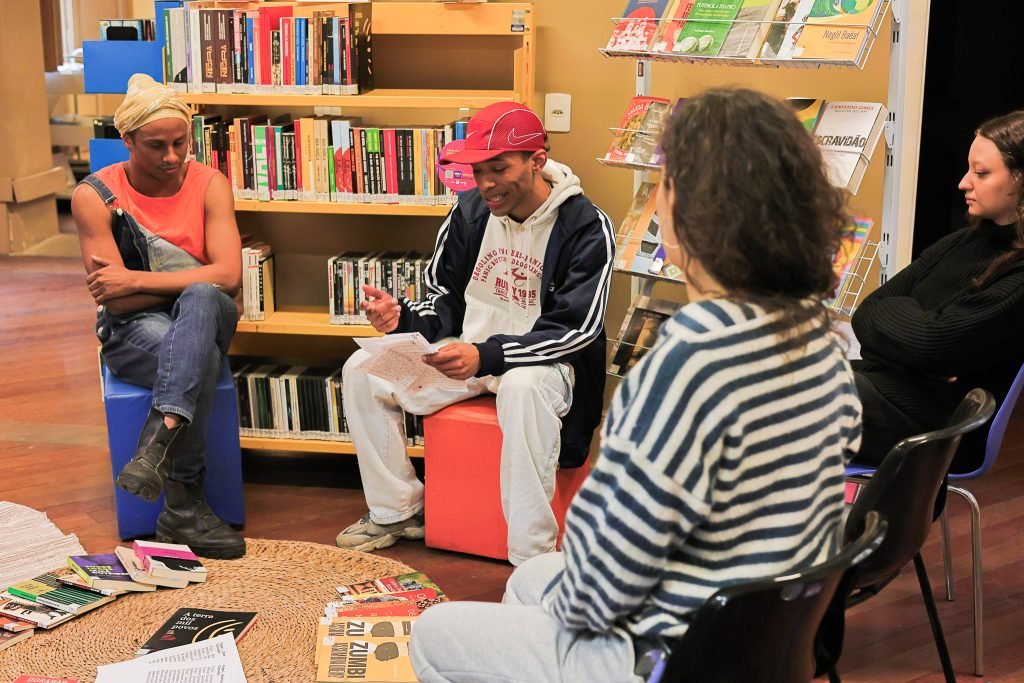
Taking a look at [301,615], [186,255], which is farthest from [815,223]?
[186,255]

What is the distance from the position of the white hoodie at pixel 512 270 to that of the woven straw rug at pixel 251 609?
70cm

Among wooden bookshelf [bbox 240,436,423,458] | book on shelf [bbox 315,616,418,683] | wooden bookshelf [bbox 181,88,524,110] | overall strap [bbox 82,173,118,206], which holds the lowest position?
book on shelf [bbox 315,616,418,683]

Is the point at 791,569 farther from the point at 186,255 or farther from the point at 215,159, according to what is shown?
the point at 215,159

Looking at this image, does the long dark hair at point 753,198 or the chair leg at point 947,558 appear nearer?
the long dark hair at point 753,198

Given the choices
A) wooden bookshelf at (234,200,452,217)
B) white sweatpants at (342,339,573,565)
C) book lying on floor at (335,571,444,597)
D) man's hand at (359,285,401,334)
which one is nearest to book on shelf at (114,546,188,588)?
book lying on floor at (335,571,444,597)

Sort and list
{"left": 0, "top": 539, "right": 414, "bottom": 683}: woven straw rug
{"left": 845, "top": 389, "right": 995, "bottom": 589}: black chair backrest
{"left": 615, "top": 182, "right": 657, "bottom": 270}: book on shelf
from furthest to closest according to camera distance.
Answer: {"left": 615, "top": 182, "right": 657, "bottom": 270}: book on shelf < {"left": 0, "top": 539, "right": 414, "bottom": 683}: woven straw rug < {"left": 845, "top": 389, "right": 995, "bottom": 589}: black chair backrest

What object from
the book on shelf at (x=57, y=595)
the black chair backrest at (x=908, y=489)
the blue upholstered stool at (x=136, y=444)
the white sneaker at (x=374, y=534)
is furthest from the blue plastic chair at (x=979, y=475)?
the book on shelf at (x=57, y=595)

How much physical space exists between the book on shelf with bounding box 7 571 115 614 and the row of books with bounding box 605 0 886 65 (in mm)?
2000

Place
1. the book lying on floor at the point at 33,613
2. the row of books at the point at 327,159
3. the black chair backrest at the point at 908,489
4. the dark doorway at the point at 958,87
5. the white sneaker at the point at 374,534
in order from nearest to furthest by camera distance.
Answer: the black chair backrest at the point at 908,489 < the book lying on floor at the point at 33,613 < the white sneaker at the point at 374,534 < the row of books at the point at 327,159 < the dark doorway at the point at 958,87

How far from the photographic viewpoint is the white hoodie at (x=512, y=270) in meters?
2.89

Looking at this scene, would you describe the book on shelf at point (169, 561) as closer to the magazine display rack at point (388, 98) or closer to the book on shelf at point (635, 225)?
the magazine display rack at point (388, 98)

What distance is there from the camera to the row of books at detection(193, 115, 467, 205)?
10.9 feet

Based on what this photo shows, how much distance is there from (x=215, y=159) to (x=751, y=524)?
2550 mm

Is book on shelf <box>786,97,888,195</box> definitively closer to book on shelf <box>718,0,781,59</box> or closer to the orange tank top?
book on shelf <box>718,0,781,59</box>
